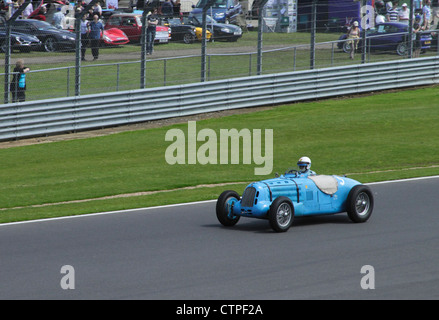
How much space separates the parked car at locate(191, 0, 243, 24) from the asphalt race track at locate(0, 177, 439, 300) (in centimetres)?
1071

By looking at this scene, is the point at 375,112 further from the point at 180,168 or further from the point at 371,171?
the point at 180,168

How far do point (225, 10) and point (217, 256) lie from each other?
17.2m

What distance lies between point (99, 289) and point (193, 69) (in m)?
15.4

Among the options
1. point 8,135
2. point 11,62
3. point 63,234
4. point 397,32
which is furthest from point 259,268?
point 397,32

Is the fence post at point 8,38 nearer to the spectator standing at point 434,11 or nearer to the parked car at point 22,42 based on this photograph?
the parked car at point 22,42

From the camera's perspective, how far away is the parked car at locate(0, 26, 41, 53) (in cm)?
1958

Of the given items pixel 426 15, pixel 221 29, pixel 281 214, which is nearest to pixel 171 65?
pixel 221 29

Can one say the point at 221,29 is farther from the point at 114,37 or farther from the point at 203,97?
the point at 114,37

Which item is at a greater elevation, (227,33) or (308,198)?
(227,33)

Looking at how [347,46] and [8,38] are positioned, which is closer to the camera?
[8,38]

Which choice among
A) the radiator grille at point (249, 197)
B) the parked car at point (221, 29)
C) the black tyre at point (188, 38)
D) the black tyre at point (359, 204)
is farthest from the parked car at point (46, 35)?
the black tyre at point (359, 204)

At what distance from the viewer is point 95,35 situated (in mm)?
20578

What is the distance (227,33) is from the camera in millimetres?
22406
